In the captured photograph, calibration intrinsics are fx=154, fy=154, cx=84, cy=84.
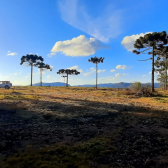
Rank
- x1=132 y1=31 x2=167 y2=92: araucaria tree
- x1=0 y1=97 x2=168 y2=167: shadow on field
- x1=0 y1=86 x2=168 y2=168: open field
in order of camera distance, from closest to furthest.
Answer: x1=0 y1=86 x2=168 y2=168: open field < x1=0 y1=97 x2=168 y2=167: shadow on field < x1=132 y1=31 x2=167 y2=92: araucaria tree

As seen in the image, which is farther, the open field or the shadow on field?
the shadow on field

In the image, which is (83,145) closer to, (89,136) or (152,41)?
(89,136)

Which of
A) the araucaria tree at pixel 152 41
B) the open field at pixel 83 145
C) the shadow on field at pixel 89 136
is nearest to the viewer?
the open field at pixel 83 145

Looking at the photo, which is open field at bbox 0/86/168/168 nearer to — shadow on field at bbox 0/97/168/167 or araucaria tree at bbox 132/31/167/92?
shadow on field at bbox 0/97/168/167

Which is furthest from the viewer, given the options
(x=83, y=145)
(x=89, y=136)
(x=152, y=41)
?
(x=152, y=41)

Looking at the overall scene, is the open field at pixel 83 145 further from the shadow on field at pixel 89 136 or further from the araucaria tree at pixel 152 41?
the araucaria tree at pixel 152 41

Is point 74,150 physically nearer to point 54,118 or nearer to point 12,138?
point 12,138

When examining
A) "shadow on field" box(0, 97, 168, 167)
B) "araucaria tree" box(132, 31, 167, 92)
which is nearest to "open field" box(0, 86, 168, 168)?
"shadow on field" box(0, 97, 168, 167)

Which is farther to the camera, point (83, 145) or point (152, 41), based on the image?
point (152, 41)

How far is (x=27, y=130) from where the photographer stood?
6.72m

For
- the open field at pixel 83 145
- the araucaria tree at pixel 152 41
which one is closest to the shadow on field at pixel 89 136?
the open field at pixel 83 145

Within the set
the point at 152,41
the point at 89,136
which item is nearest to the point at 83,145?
the point at 89,136

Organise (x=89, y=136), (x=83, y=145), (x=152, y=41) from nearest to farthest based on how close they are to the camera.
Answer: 1. (x=83, y=145)
2. (x=89, y=136)
3. (x=152, y=41)

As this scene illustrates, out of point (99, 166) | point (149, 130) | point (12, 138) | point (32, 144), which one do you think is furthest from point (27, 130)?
point (149, 130)
